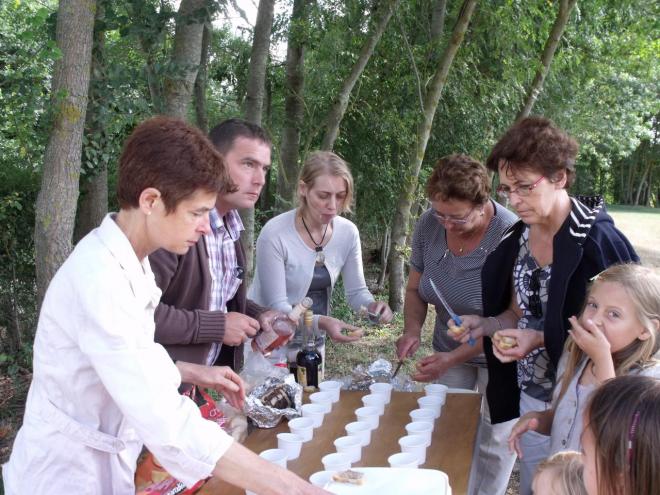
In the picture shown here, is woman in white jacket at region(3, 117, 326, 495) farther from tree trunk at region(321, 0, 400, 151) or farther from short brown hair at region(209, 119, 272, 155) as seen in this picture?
tree trunk at region(321, 0, 400, 151)

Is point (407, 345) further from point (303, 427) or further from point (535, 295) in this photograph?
point (303, 427)

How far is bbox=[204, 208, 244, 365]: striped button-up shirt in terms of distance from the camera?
2721 millimetres

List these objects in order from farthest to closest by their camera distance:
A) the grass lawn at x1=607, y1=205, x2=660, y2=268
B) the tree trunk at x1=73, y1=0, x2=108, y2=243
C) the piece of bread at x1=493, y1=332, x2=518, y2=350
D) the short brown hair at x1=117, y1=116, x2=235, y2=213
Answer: the grass lawn at x1=607, y1=205, x2=660, y2=268, the tree trunk at x1=73, y1=0, x2=108, y2=243, the piece of bread at x1=493, y1=332, x2=518, y2=350, the short brown hair at x1=117, y1=116, x2=235, y2=213

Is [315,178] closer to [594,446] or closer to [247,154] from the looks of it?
[247,154]

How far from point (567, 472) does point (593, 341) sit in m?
0.51

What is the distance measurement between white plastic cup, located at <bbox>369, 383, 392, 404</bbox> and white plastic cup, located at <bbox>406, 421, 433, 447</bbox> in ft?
1.26

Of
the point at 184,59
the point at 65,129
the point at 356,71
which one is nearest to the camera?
the point at 65,129

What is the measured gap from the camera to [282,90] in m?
8.85

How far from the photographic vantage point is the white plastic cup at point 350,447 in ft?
6.92

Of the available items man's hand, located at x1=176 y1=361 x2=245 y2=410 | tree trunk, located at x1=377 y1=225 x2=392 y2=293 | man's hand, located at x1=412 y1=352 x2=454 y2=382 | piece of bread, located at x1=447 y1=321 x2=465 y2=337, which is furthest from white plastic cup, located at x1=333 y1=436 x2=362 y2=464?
tree trunk, located at x1=377 y1=225 x2=392 y2=293

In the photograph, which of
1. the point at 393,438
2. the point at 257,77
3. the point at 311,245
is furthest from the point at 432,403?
the point at 257,77

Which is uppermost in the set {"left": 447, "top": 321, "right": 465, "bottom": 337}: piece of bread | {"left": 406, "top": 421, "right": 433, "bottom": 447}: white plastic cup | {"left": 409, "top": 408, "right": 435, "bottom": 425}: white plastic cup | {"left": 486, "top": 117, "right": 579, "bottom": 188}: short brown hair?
{"left": 486, "top": 117, "right": 579, "bottom": 188}: short brown hair

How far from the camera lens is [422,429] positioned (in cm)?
224

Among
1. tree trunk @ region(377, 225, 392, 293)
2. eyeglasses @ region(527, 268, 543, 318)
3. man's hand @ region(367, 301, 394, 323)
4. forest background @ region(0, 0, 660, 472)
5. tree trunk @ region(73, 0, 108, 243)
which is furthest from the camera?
tree trunk @ region(377, 225, 392, 293)
